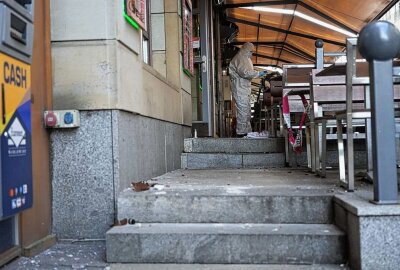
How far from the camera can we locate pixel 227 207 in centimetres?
328

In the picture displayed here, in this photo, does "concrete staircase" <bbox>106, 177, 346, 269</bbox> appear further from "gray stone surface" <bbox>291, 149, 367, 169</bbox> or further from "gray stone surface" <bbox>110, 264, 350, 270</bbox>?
"gray stone surface" <bbox>291, 149, 367, 169</bbox>

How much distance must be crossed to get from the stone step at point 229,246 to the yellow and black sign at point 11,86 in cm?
112

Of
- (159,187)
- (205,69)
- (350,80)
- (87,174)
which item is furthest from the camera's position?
(205,69)

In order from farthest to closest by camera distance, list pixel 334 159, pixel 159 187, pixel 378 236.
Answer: pixel 334 159, pixel 159 187, pixel 378 236

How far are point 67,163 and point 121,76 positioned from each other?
0.81m

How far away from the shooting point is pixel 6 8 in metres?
2.21

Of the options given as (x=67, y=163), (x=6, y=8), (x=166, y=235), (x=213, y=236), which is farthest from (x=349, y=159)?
(x=6, y=8)

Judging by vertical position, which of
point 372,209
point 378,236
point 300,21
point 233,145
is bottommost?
point 378,236

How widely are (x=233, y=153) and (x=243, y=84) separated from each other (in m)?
3.45

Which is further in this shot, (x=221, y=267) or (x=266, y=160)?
(x=266, y=160)

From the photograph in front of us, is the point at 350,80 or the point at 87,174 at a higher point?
the point at 350,80

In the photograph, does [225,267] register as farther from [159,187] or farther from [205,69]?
[205,69]

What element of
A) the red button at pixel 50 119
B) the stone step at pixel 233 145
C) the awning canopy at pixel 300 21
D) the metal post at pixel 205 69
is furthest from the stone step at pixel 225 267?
the awning canopy at pixel 300 21

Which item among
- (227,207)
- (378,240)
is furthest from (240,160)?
(378,240)
